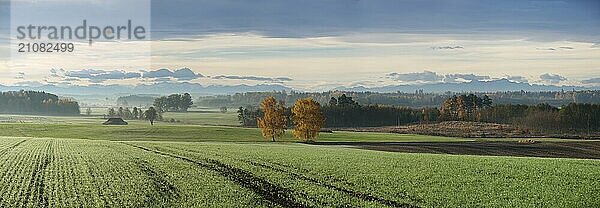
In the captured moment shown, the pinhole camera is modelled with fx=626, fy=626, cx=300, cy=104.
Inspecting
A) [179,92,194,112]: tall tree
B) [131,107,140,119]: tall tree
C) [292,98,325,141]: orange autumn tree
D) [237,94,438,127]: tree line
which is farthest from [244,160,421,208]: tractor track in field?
[179,92,194,112]: tall tree

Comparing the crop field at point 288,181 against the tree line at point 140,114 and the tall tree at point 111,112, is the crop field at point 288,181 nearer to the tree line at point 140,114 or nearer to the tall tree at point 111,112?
the tree line at point 140,114

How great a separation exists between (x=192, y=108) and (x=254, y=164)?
63.2 meters

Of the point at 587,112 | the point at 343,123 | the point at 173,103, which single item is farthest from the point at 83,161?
the point at 173,103

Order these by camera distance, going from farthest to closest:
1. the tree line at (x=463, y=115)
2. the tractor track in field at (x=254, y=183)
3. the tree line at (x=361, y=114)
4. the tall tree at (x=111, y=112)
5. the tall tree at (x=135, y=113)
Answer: the tall tree at (x=111, y=112)
the tall tree at (x=135, y=113)
the tree line at (x=361, y=114)
the tree line at (x=463, y=115)
the tractor track in field at (x=254, y=183)

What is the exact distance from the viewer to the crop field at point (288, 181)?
15312mm

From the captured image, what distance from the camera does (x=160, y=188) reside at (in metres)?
16.7

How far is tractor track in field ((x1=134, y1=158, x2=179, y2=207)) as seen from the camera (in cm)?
1528

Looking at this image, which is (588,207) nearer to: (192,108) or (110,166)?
(110,166)

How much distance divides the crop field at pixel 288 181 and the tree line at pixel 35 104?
146 feet

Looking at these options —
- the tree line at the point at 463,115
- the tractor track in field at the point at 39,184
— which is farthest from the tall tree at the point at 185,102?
the tractor track in field at the point at 39,184

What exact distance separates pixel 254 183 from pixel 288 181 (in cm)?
98

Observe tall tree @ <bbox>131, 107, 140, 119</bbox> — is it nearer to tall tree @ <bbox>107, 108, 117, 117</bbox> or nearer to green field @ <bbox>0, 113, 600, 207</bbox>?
tall tree @ <bbox>107, 108, 117, 117</bbox>

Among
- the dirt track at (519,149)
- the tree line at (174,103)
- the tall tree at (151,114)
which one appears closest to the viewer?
the dirt track at (519,149)

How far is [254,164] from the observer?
21125 millimetres
